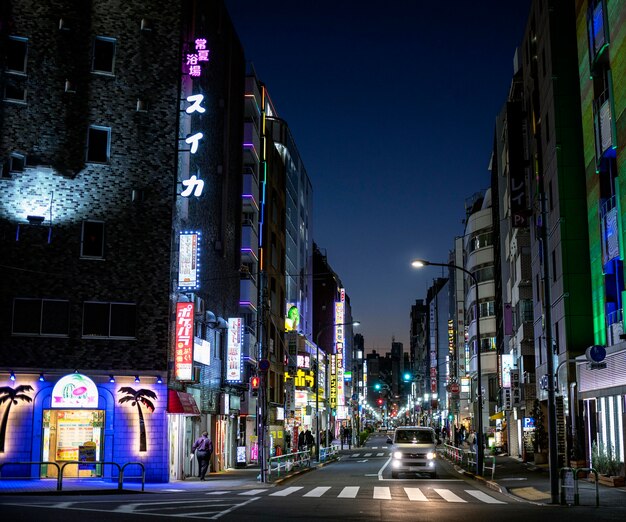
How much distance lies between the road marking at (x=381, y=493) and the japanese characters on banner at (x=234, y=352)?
15.7 meters

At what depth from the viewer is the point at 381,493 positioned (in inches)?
1079

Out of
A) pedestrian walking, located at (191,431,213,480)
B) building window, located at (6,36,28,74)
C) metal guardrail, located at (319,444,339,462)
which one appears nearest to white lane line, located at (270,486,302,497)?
pedestrian walking, located at (191,431,213,480)

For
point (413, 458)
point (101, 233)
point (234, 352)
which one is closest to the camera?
point (101, 233)

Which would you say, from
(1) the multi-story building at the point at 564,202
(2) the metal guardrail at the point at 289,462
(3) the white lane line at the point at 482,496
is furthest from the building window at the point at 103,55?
(3) the white lane line at the point at 482,496

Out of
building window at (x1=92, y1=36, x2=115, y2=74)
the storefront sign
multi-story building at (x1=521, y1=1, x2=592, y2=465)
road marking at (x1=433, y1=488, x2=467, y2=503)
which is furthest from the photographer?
multi-story building at (x1=521, y1=1, x2=592, y2=465)

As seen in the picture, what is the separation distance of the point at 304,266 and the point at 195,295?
51.3 metres

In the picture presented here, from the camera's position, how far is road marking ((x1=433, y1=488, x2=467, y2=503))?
82.3ft

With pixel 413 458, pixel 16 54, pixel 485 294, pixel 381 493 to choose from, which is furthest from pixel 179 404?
pixel 485 294

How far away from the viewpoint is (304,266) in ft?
291

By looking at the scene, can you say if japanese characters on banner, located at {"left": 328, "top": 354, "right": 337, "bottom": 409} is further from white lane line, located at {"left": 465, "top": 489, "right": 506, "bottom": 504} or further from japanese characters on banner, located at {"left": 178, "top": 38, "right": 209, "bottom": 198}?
white lane line, located at {"left": 465, "top": 489, "right": 506, "bottom": 504}

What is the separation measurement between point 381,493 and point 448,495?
2.10 m

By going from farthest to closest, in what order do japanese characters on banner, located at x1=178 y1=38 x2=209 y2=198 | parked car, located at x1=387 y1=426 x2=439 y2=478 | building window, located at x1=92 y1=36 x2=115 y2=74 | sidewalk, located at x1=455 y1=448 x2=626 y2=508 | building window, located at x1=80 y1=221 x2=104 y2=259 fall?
1. parked car, located at x1=387 y1=426 x2=439 y2=478
2. building window, located at x1=92 y1=36 x2=115 y2=74
3. japanese characters on banner, located at x1=178 y1=38 x2=209 y2=198
4. building window, located at x1=80 y1=221 x2=104 y2=259
5. sidewalk, located at x1=455 y1=448 x2=626 y2=508

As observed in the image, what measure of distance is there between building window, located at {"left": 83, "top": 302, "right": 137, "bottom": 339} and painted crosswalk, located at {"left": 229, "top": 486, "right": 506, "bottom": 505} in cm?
862

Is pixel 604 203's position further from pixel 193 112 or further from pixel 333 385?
pixel 333 385
